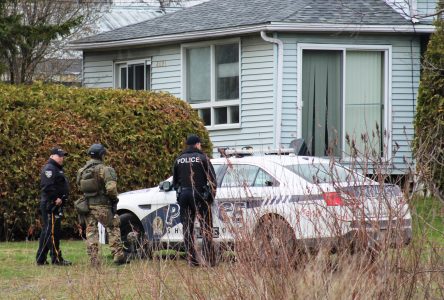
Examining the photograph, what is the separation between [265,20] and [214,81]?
2320 mm

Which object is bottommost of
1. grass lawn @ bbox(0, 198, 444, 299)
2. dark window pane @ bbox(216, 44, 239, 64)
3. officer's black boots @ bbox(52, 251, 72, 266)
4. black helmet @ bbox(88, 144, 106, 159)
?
officer's black boots @ bbox(52, 251, 72, 266)

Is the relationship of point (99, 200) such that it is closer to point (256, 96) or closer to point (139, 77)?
A: point (256, 96)

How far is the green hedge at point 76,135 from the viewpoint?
59.0ft

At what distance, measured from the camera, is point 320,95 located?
2320cm

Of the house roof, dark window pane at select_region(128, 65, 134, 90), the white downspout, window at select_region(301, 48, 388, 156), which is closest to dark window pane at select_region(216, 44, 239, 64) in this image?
the house roof

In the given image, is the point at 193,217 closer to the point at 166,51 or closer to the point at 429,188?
the point at 429,188

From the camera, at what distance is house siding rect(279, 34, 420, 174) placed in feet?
75.0

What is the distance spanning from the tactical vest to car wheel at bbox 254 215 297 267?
6367 mm

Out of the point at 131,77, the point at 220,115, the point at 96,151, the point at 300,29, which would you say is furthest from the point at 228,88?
the point at 96,151

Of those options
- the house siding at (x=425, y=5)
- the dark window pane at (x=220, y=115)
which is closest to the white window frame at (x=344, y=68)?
the house siding at (x=425, y=5)

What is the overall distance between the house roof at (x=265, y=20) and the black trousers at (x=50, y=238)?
8.92 meters

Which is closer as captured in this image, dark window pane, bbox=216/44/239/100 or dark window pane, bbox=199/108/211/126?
dark window pane, bbox=216/44/239/100

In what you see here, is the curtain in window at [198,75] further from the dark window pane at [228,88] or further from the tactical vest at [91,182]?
the tactical vest at [91,182]

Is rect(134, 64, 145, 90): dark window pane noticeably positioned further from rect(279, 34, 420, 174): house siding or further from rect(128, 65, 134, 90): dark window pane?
rect(279, 34, 420, 174): house siding
